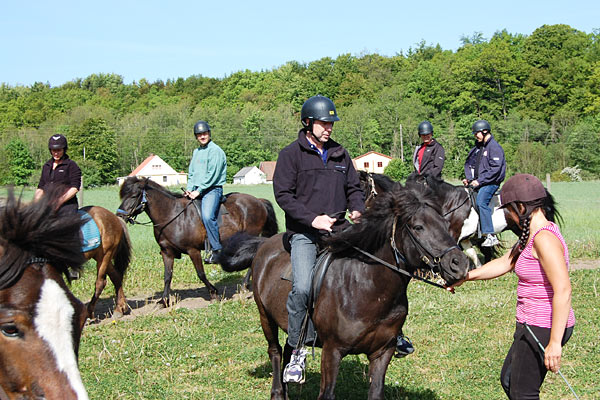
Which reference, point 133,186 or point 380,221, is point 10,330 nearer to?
point 380,221

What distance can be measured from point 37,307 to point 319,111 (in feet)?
10.3

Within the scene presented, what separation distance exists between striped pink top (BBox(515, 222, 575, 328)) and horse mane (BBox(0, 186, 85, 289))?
2972 millimetres

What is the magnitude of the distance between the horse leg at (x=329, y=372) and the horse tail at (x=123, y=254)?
→ 6.77 meters

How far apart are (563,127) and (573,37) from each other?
72.0 feet

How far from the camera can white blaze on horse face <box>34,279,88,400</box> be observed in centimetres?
245

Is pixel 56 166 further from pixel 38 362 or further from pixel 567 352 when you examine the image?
pixel 567 352

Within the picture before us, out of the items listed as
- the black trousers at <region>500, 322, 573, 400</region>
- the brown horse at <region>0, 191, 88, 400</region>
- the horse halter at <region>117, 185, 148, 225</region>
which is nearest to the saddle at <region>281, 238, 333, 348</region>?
the black trousers at <region>500, 322, 573, 400</region>

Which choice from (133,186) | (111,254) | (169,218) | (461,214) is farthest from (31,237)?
(461,214)

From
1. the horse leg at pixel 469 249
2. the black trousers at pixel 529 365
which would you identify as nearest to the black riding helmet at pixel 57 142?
the black trousers at pixel 529 365

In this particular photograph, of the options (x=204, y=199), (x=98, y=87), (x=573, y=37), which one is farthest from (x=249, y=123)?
(x=204, y=199)

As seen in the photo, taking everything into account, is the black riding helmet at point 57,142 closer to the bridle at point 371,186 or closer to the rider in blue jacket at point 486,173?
the bridle at point 371,186

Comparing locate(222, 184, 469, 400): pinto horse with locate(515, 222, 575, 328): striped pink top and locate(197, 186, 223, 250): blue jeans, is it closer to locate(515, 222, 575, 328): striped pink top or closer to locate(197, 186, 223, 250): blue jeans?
locate(515, 222, 575, 328): striped pink top

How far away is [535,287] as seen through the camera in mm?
3957

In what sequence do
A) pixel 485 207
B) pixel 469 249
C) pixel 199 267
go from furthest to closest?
pixel 469 249 → pixel 485 207 → pixel 199 267
